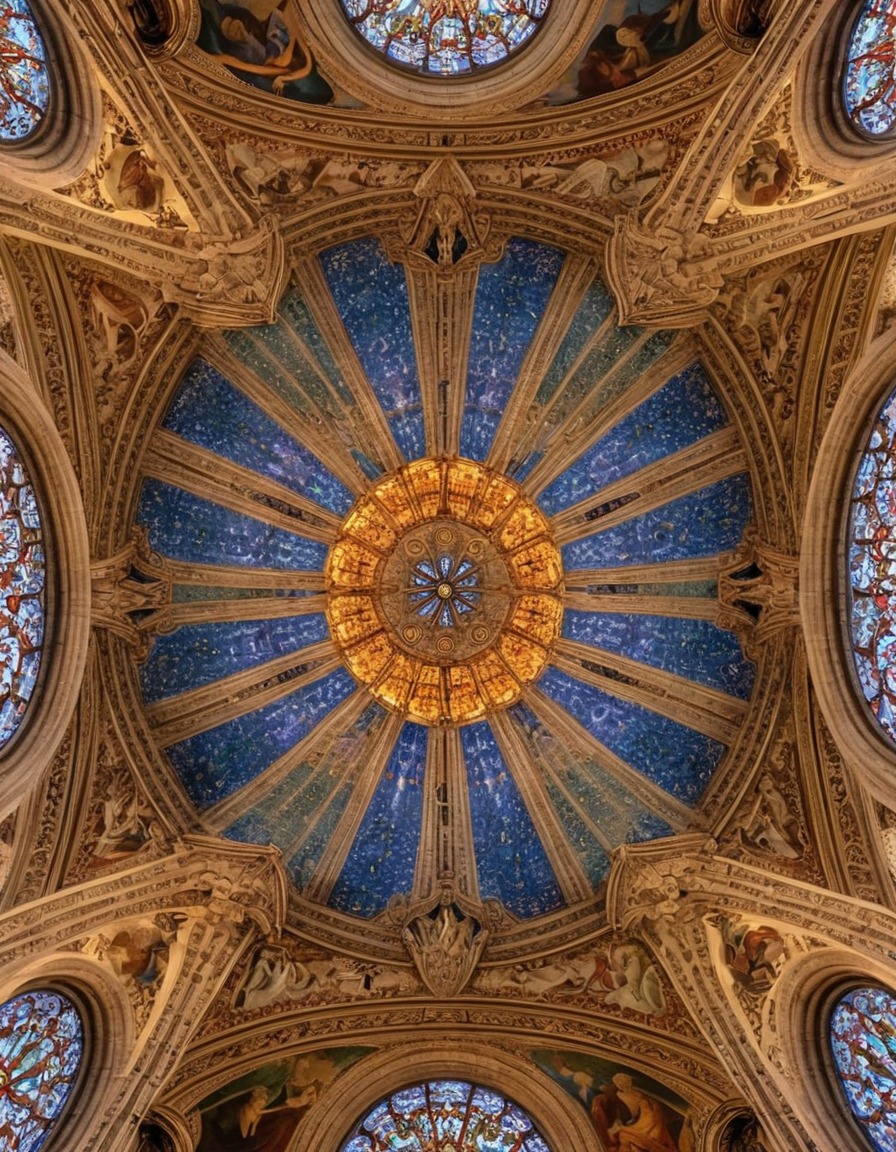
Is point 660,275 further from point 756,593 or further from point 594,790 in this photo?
point 594,790

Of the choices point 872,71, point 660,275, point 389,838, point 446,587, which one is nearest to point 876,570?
point 660,275

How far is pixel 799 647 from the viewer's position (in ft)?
51.1

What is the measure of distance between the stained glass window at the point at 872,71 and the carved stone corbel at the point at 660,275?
6.88 feet

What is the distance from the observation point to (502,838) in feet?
56.7

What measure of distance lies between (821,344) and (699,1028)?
8.19 m

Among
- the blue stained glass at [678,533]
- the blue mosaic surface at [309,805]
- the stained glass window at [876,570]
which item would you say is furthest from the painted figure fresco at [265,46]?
the blue mosaic surface at [309,805]

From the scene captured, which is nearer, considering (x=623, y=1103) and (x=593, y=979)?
(x=623, y=1103)

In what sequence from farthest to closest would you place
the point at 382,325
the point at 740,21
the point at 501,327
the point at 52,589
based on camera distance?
the point at 501,327 < the point at 382,325 < the point at 52,589 < the point at 740,21

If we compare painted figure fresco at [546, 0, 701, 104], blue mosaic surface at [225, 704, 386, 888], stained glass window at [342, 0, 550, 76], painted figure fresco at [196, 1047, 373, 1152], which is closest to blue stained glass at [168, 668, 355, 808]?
blue mosaic surface at [225, 704, 386, 888]

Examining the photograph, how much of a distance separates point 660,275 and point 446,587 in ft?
18.2

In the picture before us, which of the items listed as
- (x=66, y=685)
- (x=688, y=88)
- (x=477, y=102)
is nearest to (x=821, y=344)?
(x=688, y=88)

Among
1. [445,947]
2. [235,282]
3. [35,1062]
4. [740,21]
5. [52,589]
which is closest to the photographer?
[740,21]

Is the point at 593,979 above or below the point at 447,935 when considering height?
below

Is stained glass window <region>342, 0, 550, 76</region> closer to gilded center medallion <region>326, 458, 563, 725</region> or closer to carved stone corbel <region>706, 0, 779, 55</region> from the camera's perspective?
carved stone corbel <region>706, 0, 779, 55</region>
